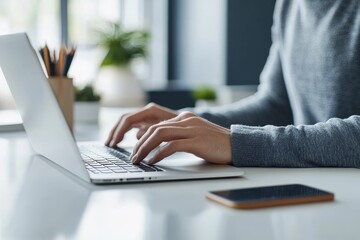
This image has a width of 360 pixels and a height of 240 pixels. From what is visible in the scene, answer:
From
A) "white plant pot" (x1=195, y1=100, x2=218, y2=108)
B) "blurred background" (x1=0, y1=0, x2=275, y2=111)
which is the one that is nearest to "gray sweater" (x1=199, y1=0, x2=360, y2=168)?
"white plant pot" (x1=195, y1=100, x2=218, y2=108)

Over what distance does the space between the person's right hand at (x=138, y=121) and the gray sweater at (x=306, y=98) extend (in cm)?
12

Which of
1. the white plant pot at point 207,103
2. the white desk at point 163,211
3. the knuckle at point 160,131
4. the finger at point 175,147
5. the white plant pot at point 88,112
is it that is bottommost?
the white plant pot at point 207,103

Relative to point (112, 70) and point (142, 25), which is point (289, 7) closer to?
point (112, 70)

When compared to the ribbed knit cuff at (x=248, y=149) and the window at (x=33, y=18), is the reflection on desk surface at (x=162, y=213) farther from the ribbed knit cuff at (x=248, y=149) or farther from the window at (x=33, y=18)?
the window at (x=33, y=18)

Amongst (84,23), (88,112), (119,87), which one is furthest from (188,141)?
(84,23)

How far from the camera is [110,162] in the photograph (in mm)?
871

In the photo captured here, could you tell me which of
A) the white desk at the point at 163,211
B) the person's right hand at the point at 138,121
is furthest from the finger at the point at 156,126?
the person's right hand at the point at 138,121

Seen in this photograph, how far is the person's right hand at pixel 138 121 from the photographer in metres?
1.09

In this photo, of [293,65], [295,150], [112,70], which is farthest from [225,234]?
[112,70]

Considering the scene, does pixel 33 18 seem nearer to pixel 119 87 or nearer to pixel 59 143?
pixel 119 87

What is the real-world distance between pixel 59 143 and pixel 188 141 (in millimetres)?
175

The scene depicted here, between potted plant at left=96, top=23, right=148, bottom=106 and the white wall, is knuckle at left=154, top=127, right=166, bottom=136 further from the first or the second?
the white wall

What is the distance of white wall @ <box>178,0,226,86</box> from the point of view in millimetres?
4781

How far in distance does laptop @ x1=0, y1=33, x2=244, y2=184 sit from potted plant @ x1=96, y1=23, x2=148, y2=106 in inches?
140
